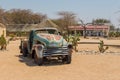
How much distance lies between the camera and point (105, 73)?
11.2 meters

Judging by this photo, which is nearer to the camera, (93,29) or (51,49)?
(51,49)

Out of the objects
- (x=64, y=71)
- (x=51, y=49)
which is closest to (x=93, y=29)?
(x=51, y=49)

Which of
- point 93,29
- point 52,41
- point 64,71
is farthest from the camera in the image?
point 93,29

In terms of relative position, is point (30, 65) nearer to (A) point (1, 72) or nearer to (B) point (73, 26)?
(A) point (1, 72)

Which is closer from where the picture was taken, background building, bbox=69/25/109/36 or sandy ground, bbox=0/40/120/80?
sandy ground, bbox=0/40/120/80

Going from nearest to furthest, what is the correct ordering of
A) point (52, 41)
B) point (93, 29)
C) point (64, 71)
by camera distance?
point (64, 71), point (52, 41), point (93, 29)

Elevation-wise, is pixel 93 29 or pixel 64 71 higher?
pixel 93 29

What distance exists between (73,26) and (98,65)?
261ft

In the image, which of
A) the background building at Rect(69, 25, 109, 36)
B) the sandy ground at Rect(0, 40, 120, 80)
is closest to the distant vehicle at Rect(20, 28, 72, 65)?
the sandy ground at Rect(0, 40, 120, 80)

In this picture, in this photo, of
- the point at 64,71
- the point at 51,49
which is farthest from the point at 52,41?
the point at 64,71

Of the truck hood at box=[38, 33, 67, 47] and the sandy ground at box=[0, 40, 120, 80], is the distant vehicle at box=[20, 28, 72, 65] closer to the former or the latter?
the truck hood at box=[38, 33, 67, 47]

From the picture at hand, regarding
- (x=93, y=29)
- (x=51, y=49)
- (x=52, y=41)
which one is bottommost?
(x=51, y=49)

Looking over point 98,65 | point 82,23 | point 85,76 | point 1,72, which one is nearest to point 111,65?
point 98,65

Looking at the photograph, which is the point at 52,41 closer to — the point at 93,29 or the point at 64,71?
the point at 64,71
